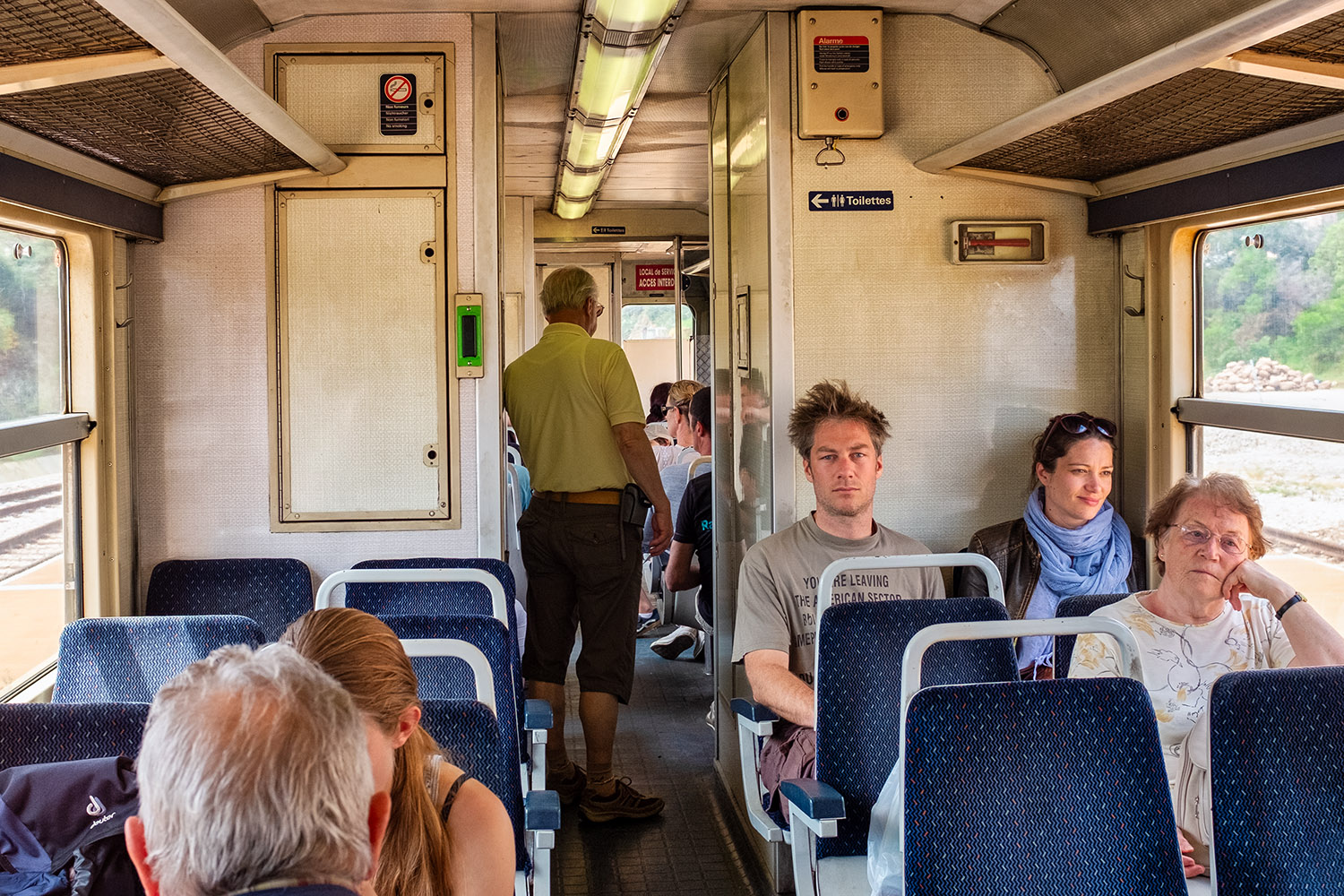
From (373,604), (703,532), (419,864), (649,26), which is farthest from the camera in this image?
(703,532)

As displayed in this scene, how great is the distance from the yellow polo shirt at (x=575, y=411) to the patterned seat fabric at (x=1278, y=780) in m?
2.67

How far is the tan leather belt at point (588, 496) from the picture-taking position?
445 cm

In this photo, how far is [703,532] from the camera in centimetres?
546

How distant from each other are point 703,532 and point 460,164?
7.06ft

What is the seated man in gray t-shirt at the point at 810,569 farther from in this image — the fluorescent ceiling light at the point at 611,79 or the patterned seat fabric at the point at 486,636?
the fluorescent ceiling light at the point at 611,79

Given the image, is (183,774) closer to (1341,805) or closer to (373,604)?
(1341,805)

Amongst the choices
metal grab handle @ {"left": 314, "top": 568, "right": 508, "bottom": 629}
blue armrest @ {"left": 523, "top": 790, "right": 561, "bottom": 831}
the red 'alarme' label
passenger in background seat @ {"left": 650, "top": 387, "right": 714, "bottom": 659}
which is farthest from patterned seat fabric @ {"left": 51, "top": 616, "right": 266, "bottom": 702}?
passenger in background seat @ {"left": 650, "top": 387, "right": 714, "bottom": 659}

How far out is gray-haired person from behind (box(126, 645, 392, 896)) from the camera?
1021 mm

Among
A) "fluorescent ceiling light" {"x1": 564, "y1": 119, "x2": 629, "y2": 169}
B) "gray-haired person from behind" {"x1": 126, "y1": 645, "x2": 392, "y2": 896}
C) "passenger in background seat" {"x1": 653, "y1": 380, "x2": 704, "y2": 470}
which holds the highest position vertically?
"fluorescent ceiling light" {"x1": 564, "y1": 119, "x2": 629, "y2": 169}

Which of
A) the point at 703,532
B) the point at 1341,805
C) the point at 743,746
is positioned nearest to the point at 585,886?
the point at 743,746

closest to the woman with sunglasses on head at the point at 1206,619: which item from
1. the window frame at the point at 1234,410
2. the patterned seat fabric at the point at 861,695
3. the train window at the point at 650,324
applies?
the patterned seat fabric at the point at 861,695

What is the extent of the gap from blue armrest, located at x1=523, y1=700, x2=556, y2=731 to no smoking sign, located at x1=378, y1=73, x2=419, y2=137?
2131 millimetres

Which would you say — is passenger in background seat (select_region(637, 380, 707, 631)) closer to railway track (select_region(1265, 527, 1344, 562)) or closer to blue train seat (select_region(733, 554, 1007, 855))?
railway track (select_region(1265, 527, 1344, 562))

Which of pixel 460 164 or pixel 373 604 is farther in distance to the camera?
pixel 460 164
